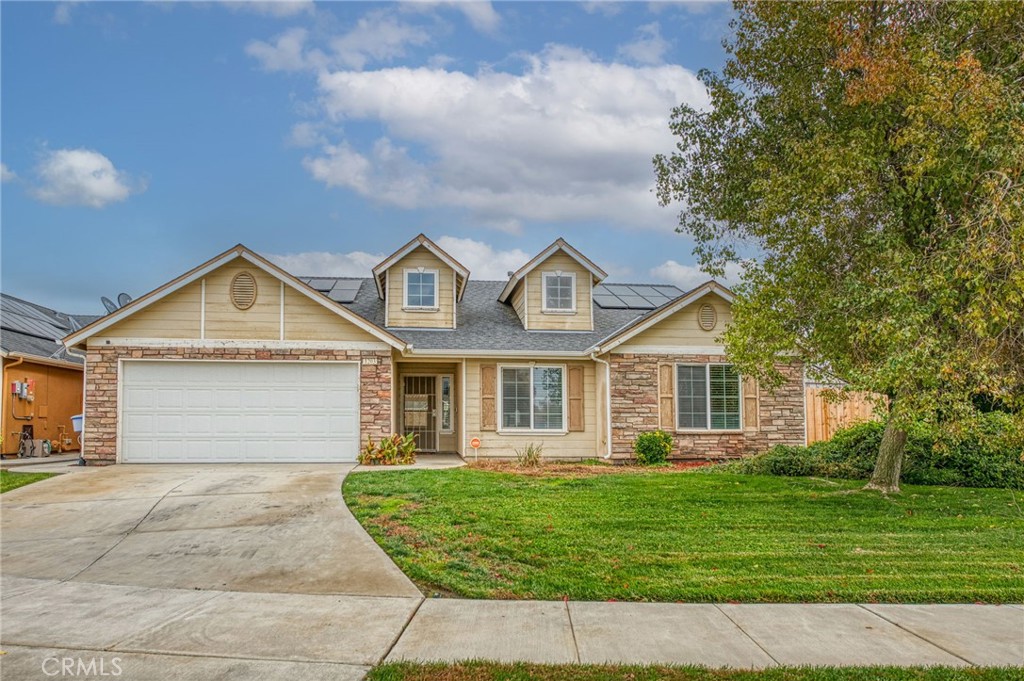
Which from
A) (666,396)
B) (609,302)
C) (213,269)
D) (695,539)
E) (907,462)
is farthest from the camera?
(609,302)

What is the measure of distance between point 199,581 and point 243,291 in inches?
365

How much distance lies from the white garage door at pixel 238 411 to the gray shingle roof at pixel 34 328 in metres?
2.63

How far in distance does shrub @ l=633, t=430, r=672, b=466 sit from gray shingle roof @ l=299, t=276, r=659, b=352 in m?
2.60

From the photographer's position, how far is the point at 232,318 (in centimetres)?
1456

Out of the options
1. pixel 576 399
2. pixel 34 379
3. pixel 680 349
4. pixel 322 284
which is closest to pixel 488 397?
pixel 576 399

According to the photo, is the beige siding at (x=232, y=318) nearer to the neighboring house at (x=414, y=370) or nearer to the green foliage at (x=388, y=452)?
the neighboring house at (x=414, y=370)

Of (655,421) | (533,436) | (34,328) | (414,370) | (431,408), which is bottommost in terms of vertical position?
(533,436)

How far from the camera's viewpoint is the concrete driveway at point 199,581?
14.9ft

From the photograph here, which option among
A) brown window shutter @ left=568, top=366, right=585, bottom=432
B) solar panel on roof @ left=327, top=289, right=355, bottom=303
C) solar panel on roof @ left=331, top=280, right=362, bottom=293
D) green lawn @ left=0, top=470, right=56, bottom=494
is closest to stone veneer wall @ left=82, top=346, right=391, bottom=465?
green lawn @ left=0, top=470, right=56, bottom=494

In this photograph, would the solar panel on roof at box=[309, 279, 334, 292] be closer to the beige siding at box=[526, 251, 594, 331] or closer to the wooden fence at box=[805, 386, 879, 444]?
the beige siding at box=[526, 251, 594, 331]

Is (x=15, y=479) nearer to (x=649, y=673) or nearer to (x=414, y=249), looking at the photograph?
(x=414, y=249)

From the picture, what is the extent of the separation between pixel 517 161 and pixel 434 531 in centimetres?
1283

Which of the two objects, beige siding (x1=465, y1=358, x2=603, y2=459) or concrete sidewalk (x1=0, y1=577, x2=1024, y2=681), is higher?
beige siding (x1=465, y1=358, x2=603, y2=459)

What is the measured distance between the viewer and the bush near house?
40.0 feet
